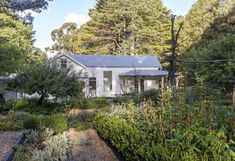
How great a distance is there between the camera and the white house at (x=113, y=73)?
27.1 meters

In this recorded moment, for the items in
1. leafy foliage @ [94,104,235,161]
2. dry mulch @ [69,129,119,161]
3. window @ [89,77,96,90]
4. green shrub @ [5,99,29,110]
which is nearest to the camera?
leafy foliage @ [94,104,235,161]

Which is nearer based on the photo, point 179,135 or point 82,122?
point 179,135

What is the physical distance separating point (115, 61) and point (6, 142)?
20.9 m

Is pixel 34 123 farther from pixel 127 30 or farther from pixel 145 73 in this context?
pixel 127 30

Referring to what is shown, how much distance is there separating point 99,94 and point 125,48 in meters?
15.4

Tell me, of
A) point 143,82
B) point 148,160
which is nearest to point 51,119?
point 148,160

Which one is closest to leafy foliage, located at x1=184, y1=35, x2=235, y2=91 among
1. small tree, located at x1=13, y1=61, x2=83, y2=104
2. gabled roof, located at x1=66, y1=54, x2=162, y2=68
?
small tree, located at x1=13, y1=61, x2=83, y2=104

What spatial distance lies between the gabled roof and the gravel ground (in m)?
17.9

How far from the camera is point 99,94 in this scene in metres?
26.9

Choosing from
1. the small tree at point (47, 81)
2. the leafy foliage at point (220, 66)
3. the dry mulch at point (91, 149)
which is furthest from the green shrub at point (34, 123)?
the leafy foliage at point (220, 66)

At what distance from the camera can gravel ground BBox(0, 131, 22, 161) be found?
23.5 feet

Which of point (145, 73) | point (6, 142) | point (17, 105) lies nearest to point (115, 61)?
point (145, 73)

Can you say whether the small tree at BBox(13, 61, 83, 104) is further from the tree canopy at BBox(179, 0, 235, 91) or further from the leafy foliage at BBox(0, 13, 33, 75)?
the tree canopy at BBox(179, 0, 235, 91)

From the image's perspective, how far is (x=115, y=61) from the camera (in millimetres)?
28781
